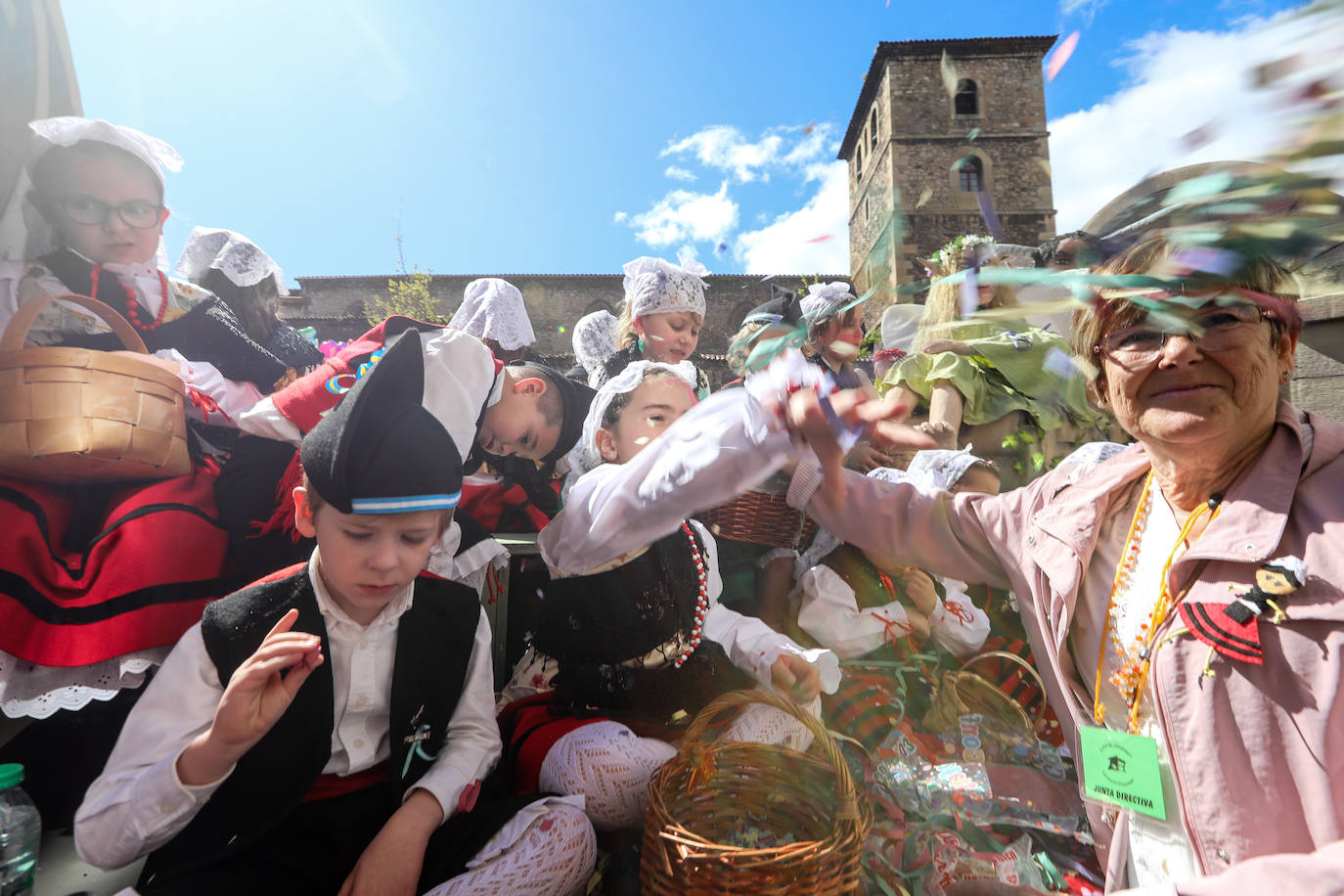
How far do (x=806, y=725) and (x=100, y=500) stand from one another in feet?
6.70

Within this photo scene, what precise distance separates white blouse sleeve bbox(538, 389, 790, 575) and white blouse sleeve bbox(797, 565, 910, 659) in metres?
1.19

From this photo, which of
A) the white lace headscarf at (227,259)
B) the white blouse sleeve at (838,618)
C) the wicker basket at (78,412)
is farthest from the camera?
the white lace headscarf at (227,259)

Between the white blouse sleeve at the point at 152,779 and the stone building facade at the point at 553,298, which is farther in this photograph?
the stone building facade at the point at 553,298

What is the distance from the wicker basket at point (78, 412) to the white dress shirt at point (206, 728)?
52 cm

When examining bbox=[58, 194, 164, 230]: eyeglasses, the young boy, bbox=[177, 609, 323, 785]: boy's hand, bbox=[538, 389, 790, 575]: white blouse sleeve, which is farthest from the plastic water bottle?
bbox=[58, 194, 164, 230]: eyeglasses

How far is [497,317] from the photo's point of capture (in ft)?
13.6

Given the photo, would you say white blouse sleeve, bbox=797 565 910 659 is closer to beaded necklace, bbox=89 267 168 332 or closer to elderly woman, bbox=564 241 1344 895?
elderly woman, bbox=564 241 1344 895

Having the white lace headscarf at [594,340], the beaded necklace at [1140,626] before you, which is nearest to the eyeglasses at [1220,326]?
the beaded necklace at [1140,626]

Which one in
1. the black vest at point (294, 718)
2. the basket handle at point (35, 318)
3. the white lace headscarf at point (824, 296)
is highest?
the white lace headscarf at point (824, 296)

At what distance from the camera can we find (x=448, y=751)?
1591mm

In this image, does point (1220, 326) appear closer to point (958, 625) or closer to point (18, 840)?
point (958, 625)

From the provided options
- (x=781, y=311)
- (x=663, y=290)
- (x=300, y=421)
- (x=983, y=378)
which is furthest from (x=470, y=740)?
(x=983, y=378)

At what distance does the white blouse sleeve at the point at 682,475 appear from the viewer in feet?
4.15

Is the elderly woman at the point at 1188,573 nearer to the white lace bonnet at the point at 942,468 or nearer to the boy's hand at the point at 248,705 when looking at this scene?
the boy's hand at the point at 248,705
